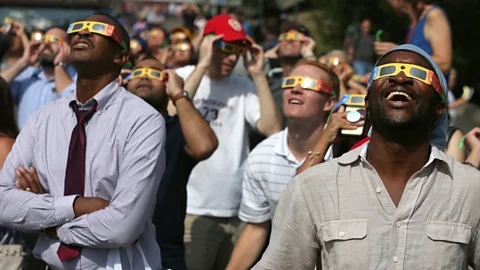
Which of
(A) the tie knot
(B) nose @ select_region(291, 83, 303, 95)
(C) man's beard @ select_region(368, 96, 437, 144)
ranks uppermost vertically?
(C) man's beard @ select_region(368, 96, 437, 144)

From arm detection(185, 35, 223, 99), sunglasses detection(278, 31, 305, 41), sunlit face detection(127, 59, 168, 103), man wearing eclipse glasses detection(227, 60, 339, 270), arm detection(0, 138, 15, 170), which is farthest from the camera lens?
sunglasses detection(278, 31, 305, 41)

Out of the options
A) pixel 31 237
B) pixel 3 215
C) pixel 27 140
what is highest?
pixel 27 140

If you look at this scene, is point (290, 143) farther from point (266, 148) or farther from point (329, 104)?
point (329, 104)

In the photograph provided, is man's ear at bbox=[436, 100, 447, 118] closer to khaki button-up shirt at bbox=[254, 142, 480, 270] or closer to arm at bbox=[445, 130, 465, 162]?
khaki button-up shirt at bbox=[254, 142, 480, 270]

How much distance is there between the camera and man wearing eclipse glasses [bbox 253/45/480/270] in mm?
3410

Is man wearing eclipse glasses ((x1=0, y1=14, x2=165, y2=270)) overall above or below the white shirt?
above

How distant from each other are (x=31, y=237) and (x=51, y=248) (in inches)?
32.0

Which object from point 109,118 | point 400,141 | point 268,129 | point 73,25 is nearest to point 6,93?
point 73,25

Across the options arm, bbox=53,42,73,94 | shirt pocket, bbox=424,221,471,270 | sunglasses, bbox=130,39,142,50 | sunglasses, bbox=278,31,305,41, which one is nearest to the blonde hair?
sunglasses, bbox=278,31,305,41

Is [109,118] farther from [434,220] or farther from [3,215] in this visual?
[434,220]

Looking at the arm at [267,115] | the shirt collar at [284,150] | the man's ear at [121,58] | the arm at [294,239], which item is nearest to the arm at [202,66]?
the arm at [267,115]

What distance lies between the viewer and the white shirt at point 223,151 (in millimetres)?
7086

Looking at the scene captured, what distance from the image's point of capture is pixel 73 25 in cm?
513

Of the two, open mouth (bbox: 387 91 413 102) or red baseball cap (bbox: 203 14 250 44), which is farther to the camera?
red baseball cap (bbox: 203 14 250 44)
